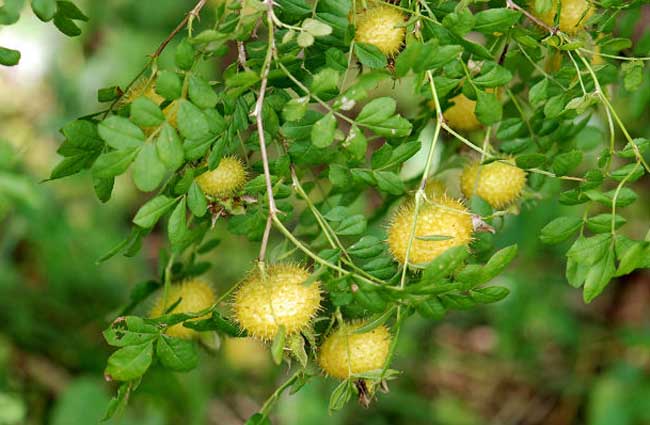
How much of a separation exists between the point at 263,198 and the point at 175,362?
0.30 m

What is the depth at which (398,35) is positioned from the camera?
129 centimetres

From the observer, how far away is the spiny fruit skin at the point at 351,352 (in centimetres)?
132

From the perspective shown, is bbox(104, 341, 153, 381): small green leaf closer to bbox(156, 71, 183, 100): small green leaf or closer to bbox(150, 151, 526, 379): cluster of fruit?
bbox(150, 151, 526, 379): cluster of fruit

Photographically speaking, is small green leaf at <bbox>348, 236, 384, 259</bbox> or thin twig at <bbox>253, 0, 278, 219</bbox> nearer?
thin twig at <bbox>253, 0, 278, 219</bbox>

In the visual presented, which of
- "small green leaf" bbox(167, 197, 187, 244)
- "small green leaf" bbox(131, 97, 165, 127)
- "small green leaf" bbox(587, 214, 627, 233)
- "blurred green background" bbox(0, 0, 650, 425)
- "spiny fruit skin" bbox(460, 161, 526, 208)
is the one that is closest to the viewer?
"small green leaf" bbox(131, 97, 165, 127)

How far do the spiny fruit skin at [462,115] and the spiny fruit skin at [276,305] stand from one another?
503mm

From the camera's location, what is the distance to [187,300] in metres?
1.56

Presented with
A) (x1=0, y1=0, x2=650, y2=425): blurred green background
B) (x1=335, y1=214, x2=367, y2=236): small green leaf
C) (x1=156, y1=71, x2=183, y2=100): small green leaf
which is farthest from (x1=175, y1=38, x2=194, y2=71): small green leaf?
(x1=0, y1=0, x2=650, y2=425): blurred green background

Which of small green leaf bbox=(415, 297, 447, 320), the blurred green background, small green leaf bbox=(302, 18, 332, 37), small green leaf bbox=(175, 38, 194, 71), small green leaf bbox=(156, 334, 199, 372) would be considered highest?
small green leaf bbox=(302, 18, 332, 37)

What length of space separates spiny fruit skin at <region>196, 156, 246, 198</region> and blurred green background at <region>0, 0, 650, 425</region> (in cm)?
157

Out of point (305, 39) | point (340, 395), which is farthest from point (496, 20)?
point (340, 395)

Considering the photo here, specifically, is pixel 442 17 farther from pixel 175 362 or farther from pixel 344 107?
pixel 175 362

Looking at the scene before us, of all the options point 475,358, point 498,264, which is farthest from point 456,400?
point 498,264

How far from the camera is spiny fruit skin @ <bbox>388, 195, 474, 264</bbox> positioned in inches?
49.5
